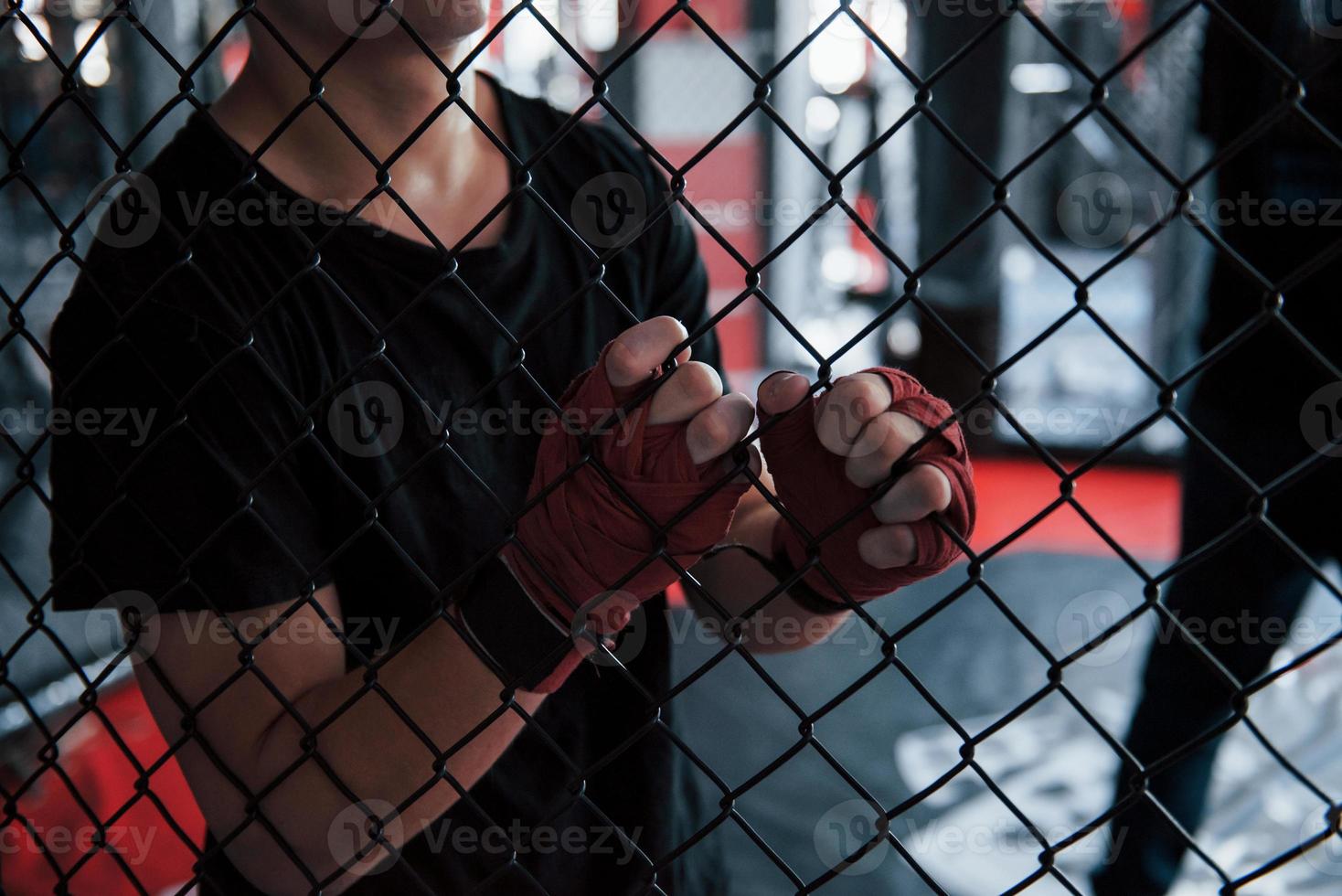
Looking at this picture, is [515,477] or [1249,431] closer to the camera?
[515,477]

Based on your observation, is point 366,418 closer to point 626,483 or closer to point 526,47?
point 626,483

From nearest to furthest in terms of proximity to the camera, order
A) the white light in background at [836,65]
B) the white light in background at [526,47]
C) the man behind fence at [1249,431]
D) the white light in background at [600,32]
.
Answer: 1. the man behind fence at [1249,431]
2. the white light in background at [836,65]
3. the white light in background at [526,47]
4. the white light in background at [600,32]

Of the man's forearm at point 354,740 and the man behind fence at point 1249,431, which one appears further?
the man behind fence at point 1249,431

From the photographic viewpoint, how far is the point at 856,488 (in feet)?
2.03

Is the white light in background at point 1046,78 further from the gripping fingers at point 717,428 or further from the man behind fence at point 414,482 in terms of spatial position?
the gripping fingers at point 717,428

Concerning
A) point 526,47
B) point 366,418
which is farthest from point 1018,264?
point 366,418

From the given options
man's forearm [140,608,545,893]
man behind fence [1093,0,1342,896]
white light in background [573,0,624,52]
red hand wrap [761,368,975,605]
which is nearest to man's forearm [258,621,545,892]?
man's forearm [140,608,545,893]

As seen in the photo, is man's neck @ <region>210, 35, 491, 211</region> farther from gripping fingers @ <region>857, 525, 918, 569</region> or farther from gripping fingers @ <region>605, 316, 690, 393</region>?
gripping fingers @ <region>857, 525, 918, 569</region>

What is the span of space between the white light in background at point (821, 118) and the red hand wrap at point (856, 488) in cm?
440

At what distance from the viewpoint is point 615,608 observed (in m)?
0.69

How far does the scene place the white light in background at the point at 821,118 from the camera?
4.74 m

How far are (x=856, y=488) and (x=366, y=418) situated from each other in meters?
0.45

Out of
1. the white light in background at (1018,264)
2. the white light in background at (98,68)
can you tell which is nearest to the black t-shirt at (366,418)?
the white light in background at (98,68)

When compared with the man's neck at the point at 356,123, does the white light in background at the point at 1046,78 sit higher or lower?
higher
